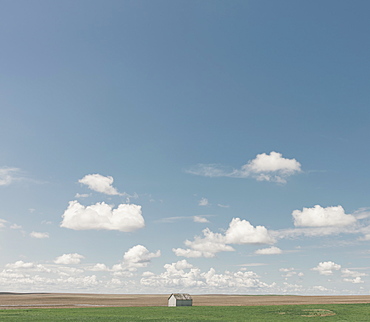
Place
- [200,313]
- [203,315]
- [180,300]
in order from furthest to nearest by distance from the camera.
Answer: [180,300], [200,313], [203,315]

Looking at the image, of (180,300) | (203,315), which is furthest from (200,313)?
(180,300)

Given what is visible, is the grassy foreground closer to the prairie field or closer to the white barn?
the prairie field

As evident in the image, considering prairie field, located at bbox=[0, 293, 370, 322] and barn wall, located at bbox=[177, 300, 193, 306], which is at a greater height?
barn wall, located at bbox=[177, 300, 193, 306]

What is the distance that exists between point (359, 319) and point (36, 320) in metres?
50.9

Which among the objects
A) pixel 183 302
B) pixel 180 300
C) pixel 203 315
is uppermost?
pixel 180 300

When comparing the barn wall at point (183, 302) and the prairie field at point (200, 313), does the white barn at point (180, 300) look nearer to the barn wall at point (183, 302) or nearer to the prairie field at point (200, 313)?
the barn wall at point (183, 302)

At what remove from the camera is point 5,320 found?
58062 mm

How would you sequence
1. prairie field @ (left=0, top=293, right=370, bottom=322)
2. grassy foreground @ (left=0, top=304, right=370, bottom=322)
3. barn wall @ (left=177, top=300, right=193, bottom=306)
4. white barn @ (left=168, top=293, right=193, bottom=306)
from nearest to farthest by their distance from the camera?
1. grassy foreground @ (left=0, top=304, right=370, bottom=322)
2. prairie field @ (left=0, top=293, right=370, bottom=322)
3. barn wall @ (left=177, top=300, right=193, bottom=306)
4. white barn @ (left=168, top=293, right=193, bottom=306)

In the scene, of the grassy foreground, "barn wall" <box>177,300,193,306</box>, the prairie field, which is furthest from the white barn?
the grassy foreground

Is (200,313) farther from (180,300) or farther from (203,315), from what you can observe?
(180,300)

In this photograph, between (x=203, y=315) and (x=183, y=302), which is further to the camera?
(x=183, y=302)

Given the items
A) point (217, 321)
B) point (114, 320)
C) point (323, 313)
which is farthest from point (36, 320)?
→ point (323, 313)

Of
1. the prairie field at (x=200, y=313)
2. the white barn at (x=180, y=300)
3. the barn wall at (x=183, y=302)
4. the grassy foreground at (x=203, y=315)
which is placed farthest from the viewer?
the white barn at (x=180, y=300)

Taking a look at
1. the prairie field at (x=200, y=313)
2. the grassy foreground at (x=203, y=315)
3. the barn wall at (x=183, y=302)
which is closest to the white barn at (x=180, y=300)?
the barn wall at (x=183, y=302)
